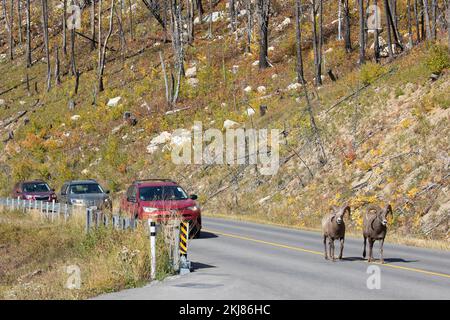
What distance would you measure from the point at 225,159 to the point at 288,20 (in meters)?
27.5

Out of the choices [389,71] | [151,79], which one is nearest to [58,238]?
[389,71]

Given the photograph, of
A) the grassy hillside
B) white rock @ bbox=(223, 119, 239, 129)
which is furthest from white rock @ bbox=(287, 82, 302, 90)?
white rock @ bbox=(223, 119, 239, 129)

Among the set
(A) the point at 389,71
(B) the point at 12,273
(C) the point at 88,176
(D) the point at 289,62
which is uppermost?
(D) the point at 289,62

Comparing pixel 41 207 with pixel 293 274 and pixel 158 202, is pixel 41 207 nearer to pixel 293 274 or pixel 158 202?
pixel 158 202

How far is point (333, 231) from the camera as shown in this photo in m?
16.0

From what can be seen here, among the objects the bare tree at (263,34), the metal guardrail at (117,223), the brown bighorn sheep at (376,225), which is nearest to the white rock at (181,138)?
the bare tree at (263,34)

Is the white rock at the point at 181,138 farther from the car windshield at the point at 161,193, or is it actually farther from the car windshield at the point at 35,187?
the car windshield at the point at 161,193

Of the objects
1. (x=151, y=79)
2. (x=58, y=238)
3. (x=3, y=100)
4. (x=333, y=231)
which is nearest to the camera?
(x=333, y=231)

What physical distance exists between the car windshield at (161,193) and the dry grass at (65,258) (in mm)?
2427

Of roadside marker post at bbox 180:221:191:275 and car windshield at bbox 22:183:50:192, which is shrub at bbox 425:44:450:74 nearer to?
car windshield at bbox 22:183:50:192

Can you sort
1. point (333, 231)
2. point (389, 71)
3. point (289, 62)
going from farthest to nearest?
point (289, 62) < point (389, 71) < point (333, 231)

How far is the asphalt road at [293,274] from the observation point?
39.7ft
